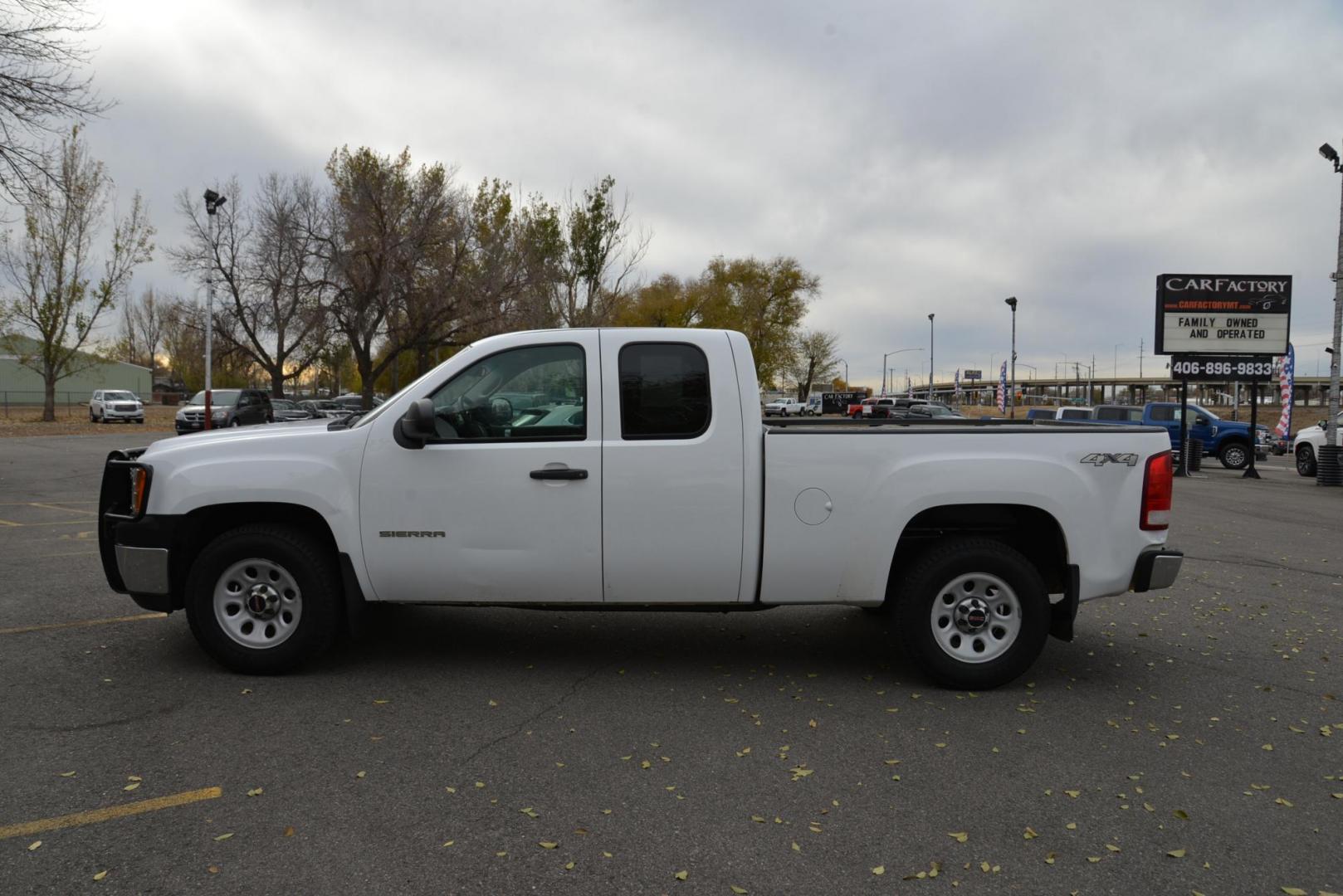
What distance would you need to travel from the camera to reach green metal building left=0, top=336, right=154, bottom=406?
69875mm

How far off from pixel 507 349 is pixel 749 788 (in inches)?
105

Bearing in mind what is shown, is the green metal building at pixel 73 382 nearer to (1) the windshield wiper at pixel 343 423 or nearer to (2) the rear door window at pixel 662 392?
(1) the windshield wiper at pixel 343 423

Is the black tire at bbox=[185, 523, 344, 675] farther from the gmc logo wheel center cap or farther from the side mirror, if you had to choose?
the gmc logo wheel center cap

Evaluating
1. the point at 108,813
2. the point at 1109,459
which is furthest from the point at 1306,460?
the point at 108,813

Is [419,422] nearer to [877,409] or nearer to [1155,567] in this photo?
[1155,567]

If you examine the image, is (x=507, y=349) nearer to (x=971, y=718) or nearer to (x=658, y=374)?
(x=658, y=374)

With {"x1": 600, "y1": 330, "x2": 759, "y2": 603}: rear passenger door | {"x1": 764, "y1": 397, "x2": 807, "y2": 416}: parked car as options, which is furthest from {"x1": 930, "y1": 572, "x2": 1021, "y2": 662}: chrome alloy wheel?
{"x1": 764, "y1": 397, "x2": 807, "y2": 416}: parked car

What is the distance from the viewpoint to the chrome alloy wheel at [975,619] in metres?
5.17

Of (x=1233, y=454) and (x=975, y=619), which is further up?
(x=975, y=619)

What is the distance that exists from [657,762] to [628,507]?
1410 millimetres

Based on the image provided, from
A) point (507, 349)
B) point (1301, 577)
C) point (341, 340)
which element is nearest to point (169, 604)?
point (507, 349)

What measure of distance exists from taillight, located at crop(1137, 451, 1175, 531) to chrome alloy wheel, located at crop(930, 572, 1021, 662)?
0.90m

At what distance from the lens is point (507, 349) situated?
5.18m

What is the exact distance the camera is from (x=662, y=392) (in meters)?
5.14
